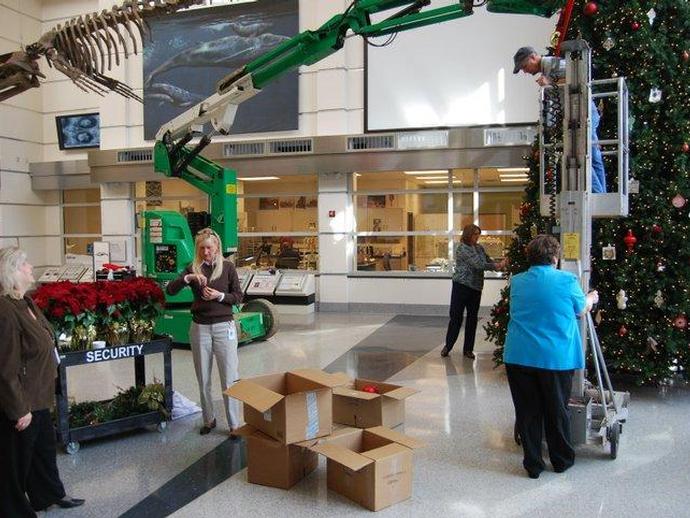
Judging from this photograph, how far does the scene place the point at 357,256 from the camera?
11.9m

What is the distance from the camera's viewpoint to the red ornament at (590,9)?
576cm

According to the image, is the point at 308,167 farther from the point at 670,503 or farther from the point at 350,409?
the point at 670,503

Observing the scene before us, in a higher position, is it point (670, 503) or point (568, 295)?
point (568, 295)

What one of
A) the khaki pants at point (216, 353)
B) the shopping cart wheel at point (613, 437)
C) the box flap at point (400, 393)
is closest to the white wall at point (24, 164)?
the khaki pants at point (216, 353)

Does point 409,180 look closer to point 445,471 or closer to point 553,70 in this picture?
point 553,70

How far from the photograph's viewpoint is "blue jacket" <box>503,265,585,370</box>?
3.89 m

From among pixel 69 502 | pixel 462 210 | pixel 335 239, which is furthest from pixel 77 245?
pixel 69 502

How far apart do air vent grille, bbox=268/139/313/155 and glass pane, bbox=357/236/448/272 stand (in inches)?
78.8

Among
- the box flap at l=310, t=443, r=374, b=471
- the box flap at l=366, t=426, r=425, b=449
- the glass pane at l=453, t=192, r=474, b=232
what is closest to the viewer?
the box flap at l=310, t=443, r=374, b=471

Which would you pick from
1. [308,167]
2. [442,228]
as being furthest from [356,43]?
[442,228]

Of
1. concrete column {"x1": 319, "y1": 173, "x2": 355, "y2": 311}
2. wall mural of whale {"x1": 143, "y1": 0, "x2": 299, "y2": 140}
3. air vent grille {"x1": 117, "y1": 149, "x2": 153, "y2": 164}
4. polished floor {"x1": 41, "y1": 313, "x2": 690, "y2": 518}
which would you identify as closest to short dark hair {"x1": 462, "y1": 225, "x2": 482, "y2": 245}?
Result: polished floor {"x1": 41, "y1": 313, "x2": 690, "y2": 518}

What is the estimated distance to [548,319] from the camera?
391 centimetres

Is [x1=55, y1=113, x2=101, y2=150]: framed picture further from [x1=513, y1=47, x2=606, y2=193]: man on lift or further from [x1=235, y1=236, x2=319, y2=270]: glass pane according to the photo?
[x1=513, y1=47, x2=606, y2=193]: man on lift

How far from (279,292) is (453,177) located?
12.4ft
